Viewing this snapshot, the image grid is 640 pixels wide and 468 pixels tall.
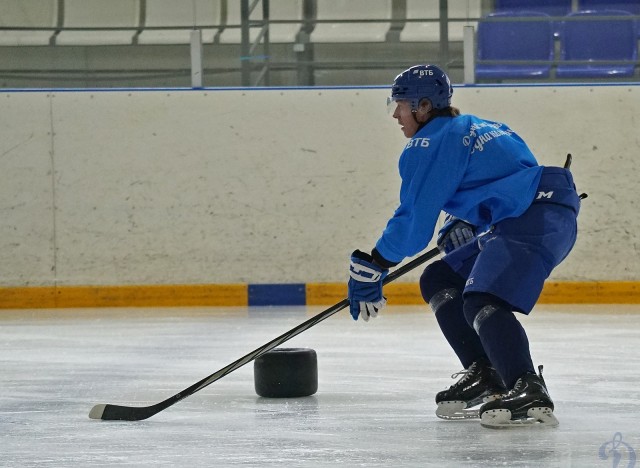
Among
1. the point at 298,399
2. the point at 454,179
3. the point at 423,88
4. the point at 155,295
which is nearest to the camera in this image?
the point at 454,179

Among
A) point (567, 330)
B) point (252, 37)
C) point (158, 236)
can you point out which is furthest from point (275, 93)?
point (567, 330)

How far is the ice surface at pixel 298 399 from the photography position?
2875 mm

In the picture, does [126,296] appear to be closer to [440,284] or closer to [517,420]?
[440,284]

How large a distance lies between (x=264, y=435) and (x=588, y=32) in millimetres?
5546

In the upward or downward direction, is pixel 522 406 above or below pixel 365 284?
below

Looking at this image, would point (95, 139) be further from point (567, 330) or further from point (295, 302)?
point (567, 330)

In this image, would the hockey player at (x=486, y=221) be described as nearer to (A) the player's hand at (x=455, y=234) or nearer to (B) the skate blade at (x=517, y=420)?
(B) the skate blade at (x=517, y=420)

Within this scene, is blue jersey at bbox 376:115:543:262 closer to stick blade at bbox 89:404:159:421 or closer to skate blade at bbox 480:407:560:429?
skate blade at bbox 480:407:560:429

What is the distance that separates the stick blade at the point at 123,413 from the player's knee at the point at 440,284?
88cm

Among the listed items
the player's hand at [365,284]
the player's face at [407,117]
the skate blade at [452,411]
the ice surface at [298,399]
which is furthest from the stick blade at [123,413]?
the player's face at [407,117]

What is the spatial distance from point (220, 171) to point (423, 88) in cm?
478

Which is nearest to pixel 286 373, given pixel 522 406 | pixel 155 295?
pixel 522 406

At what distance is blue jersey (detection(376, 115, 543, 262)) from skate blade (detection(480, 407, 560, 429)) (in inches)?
18.9

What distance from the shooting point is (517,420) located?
316cm
